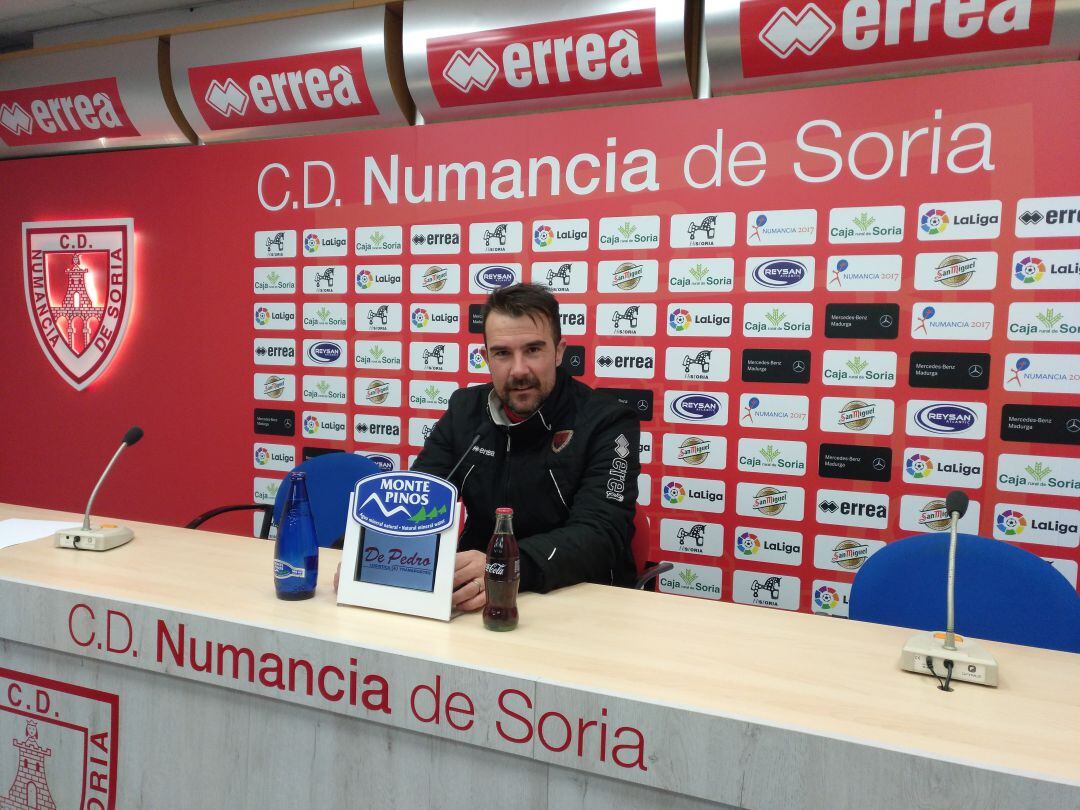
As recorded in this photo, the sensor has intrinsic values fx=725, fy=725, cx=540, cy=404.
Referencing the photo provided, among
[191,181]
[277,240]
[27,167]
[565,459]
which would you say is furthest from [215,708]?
[27,167]

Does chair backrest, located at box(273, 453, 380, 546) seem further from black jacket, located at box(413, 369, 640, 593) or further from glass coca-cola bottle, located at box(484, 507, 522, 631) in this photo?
glass coca-cola bottle, located at box(484, 507, 522, 631)

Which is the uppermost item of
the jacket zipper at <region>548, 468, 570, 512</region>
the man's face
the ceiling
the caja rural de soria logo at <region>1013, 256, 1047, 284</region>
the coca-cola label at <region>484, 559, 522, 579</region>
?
the ceiling

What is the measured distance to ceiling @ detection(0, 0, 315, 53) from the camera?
3.37 m

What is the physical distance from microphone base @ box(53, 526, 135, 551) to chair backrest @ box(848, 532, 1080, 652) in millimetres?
1736

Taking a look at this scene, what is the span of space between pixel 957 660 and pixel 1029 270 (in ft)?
5.40

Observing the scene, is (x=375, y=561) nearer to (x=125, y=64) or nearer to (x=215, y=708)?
(x=215, y=708)

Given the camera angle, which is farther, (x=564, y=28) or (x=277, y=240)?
(x=277, y=240)

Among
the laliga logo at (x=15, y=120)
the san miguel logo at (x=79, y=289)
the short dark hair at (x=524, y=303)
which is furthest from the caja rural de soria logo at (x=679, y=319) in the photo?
the laliga logo at (x=15, y=120)

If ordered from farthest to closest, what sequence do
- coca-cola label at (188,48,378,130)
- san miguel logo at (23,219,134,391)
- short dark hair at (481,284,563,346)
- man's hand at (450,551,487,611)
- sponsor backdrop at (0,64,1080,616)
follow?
1. san miguel logo at (23,219,134,391)
2. coca-cola label at (188,48,378,130)
3. sponsor backdrop at (0,64,1080,616)
4. short dark hair at (481,284,563,346)
5. man's hand at (450,551,487,611)

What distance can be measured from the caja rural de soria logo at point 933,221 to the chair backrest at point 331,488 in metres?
1.98

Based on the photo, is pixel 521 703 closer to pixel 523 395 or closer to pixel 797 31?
pixel 523 395

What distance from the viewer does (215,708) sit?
1352 millimetres

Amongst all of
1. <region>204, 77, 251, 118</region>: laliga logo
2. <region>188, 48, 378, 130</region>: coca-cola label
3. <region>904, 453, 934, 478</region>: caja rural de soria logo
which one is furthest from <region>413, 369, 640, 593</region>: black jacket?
<region>204, 77, 251, 118</region>: laliga logo

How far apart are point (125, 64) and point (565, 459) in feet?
9.95
